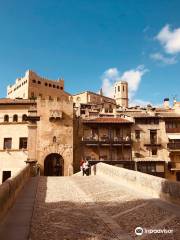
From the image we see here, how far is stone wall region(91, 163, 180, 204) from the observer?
9.47 metres

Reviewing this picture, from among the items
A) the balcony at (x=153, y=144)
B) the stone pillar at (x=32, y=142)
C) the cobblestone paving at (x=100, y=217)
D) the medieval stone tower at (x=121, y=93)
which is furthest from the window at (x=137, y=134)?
the medieval stone tower at (x=121, y=93)

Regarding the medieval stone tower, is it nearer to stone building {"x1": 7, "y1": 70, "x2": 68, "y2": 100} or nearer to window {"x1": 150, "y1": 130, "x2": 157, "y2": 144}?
stone building {"x1": 7, "y1": 70, "x2": 68, "y2": 100}

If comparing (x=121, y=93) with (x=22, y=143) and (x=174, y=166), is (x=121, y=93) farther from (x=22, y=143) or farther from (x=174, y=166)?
(x=22, y=143)

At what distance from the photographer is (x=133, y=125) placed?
43594 mm

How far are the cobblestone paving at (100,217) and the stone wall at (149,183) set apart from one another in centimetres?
42

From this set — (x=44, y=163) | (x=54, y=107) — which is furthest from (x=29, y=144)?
(x=54, y=107)

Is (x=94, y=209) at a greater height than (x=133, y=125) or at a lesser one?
lesser

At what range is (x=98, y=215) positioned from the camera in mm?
8352

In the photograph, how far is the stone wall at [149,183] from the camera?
9469 mm

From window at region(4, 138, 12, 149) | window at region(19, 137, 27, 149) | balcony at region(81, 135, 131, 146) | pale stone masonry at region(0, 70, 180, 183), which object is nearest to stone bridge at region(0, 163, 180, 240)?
pale stone masonry at region(0, 70, 180, 183)

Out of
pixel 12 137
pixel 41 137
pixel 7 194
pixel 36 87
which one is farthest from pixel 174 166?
pixel 36 87

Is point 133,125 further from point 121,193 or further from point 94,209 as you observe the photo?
point 94,209

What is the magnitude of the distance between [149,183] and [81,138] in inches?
1163

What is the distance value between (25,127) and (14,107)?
17.0ft
